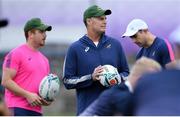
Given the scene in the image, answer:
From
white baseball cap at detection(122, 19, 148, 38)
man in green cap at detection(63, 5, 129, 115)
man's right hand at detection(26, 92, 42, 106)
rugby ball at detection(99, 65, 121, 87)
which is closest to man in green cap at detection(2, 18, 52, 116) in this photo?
man's right hand at detection(26, 92, 42, 106)

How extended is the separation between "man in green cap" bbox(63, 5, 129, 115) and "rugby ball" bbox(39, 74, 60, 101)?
15 cm

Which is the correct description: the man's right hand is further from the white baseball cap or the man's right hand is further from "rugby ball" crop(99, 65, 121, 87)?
the white baseball cap

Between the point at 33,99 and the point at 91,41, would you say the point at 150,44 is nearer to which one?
the point at 91,41

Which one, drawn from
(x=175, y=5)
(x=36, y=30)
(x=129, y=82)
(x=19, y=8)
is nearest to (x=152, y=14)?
(x=175, y=5)

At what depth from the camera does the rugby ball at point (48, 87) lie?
33.0 feet

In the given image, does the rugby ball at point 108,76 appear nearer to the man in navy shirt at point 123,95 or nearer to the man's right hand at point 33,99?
the man's right hand at point 33,99

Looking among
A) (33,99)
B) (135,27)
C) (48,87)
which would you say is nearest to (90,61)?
(48,87)

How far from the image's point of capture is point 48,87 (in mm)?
10055

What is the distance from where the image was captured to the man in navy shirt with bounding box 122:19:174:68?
991 cm

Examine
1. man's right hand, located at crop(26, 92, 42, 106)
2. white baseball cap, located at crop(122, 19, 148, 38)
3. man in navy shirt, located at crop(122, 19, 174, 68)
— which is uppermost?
white baseball cap, located at crop(122, 19, 148, 38)

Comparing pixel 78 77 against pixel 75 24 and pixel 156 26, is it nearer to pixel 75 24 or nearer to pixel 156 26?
pixel 156 26

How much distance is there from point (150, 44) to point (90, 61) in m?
0.75

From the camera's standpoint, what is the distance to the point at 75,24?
24766mm

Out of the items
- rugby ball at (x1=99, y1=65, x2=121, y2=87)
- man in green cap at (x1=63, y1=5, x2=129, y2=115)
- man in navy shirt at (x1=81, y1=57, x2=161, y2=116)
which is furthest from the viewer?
man in green cap at (x1=63, y1=5, x2=129, y2=115)
